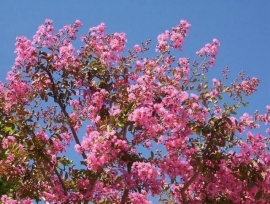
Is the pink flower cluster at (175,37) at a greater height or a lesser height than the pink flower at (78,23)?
lesser

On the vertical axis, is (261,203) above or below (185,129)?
below

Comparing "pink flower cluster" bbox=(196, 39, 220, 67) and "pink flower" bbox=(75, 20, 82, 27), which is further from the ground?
"pink flower" bbox=(75, 20, 82, 27)

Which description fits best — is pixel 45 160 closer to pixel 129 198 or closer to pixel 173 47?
pixel 129 198

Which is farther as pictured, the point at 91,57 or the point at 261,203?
the point at 91,57

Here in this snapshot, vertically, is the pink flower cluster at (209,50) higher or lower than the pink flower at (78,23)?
lower

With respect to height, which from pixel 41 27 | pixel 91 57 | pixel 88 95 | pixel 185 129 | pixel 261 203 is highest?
pixel 41 27

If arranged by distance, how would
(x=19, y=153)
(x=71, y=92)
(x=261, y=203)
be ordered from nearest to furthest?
(x=19, y=153) < (x=261, y=203) < (x=71, y=92)

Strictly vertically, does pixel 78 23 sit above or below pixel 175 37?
above

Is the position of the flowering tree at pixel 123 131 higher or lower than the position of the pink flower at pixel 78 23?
lower

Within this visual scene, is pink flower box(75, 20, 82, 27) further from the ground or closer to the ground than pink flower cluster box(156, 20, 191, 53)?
further from the ground

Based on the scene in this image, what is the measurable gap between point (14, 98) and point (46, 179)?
114cm

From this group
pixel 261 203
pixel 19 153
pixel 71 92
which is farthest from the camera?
pixel 71 92

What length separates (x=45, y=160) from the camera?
6.05m

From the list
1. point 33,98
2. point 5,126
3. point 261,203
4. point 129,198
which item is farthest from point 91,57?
point 261,203
